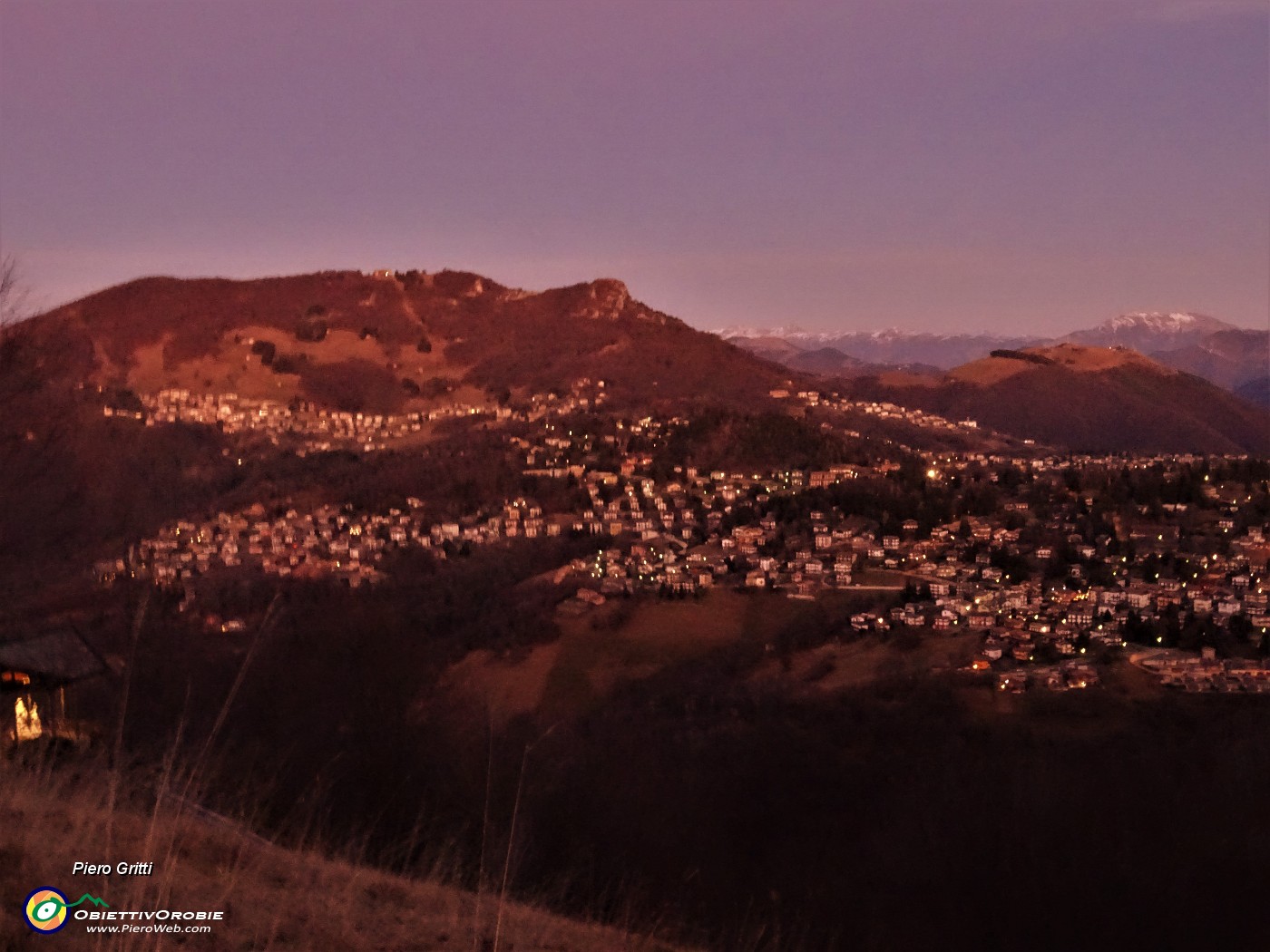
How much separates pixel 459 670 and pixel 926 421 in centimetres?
3857

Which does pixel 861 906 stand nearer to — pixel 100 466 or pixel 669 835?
pixel 669 835

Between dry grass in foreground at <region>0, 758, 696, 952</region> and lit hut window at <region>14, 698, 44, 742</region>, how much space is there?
104 inches

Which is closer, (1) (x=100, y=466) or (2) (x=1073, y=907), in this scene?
(2) (x=1073, y=907)

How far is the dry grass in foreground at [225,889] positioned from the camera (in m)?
3.69

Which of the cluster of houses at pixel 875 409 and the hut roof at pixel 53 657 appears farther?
the cluster of houses at pixel 875 409

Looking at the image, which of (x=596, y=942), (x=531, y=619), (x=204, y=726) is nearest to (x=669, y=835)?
(x=204, y=726)

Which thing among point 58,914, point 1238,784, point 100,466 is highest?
point 100,466

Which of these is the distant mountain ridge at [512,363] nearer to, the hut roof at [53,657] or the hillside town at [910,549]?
the hillside town at [910,549]

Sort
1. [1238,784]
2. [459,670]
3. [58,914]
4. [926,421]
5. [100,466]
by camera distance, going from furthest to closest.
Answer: [926,421]
[459,670]
[100,466]
[1238,784]
[58,914]

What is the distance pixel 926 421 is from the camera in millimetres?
52125

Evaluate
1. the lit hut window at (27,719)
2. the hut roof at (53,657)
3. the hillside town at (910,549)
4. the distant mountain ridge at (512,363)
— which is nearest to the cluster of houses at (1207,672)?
the hillside town at (910,549)

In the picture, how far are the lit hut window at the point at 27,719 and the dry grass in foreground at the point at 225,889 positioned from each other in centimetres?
264

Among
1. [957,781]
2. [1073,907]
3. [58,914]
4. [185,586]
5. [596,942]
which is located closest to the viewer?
[58,914]

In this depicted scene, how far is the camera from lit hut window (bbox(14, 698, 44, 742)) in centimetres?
808
